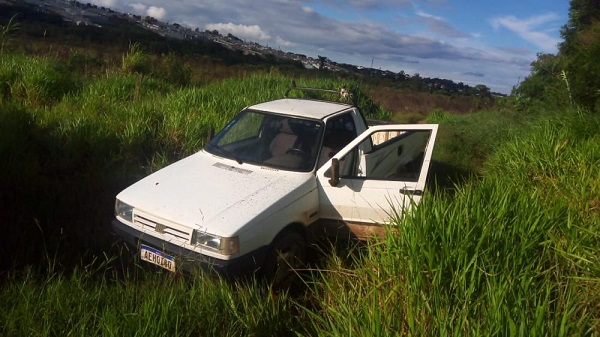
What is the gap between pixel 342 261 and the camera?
13.8 ft

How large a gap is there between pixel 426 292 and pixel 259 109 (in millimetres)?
3155

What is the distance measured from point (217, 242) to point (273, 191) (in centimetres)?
78

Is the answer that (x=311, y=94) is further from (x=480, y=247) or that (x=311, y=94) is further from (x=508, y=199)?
(x=480, y=247)

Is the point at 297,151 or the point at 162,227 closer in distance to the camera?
the point at 162,227

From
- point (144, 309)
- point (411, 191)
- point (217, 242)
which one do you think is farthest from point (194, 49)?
point (144, 309)

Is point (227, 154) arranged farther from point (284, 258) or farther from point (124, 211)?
point (284, 258)

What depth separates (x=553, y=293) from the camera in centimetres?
318

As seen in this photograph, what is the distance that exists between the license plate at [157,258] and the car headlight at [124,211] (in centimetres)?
36

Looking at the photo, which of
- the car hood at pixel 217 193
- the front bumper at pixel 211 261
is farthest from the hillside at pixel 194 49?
the front bumper at pixel 211 261

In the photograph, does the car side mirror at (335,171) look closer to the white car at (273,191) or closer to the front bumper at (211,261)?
the white car at (273,191)

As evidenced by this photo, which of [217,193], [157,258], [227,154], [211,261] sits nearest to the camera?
[211,261]

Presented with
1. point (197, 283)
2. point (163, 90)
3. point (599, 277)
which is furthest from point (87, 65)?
point (599, 277)

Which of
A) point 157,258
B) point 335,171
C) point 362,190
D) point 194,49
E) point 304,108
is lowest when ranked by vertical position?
point 157,258

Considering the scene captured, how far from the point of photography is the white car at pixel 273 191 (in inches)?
149
